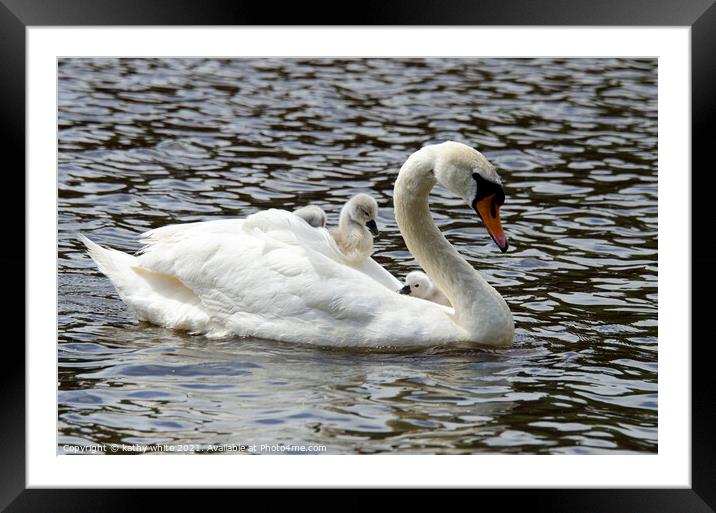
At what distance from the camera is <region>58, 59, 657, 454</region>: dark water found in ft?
30.7

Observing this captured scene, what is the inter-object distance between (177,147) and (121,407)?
21.6ft

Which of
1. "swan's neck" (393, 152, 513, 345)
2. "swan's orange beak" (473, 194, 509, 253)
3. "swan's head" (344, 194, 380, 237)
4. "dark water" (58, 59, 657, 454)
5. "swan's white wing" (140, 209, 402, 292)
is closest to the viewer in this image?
"dark water" (58, 59, 657, 454)

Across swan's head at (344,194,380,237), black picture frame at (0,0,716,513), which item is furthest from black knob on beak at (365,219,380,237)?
black picture frame at (0,0,716,513)

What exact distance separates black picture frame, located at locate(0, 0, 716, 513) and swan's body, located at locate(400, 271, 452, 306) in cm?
366

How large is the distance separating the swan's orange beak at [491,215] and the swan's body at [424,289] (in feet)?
4.14

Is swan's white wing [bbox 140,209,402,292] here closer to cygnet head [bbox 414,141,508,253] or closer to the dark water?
the dark water

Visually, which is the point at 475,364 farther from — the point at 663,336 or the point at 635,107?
the point at 635,107

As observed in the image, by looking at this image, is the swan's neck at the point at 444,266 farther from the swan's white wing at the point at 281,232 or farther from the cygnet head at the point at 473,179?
the swan's white wing at the point at 281,232

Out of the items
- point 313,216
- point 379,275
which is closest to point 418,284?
point 379,275

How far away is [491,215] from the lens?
413 inches

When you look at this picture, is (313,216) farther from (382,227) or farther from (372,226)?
(382,227)
